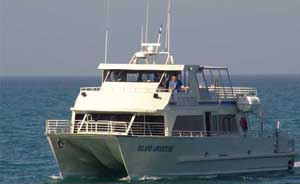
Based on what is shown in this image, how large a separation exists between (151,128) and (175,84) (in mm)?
1642

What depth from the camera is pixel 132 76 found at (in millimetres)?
37594

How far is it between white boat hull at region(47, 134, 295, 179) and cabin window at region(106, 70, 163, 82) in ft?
7.91

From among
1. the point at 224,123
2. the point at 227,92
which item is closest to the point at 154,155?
the point at 224,123

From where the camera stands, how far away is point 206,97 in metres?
38.3

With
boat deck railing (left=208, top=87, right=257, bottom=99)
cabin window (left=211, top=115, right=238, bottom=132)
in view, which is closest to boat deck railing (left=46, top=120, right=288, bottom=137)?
cabin window (left=211, top=115, right=238, bottom=132)

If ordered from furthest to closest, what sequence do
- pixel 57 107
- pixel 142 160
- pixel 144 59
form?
pixel 57 107
pixel 144 59
pixel 142 160

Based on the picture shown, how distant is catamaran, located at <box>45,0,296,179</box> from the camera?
35656mm

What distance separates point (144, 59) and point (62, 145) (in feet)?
13.5

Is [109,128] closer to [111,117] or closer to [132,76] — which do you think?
[111,117]

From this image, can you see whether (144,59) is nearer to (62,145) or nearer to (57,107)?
(62,145)

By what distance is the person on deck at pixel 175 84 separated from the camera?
36.8m

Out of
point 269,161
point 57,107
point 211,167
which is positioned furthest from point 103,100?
point 57,107

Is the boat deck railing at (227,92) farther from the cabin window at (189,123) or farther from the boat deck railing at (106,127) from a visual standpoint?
the boat deck railing at (106,127)

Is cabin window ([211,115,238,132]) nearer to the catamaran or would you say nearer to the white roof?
the catamaran
